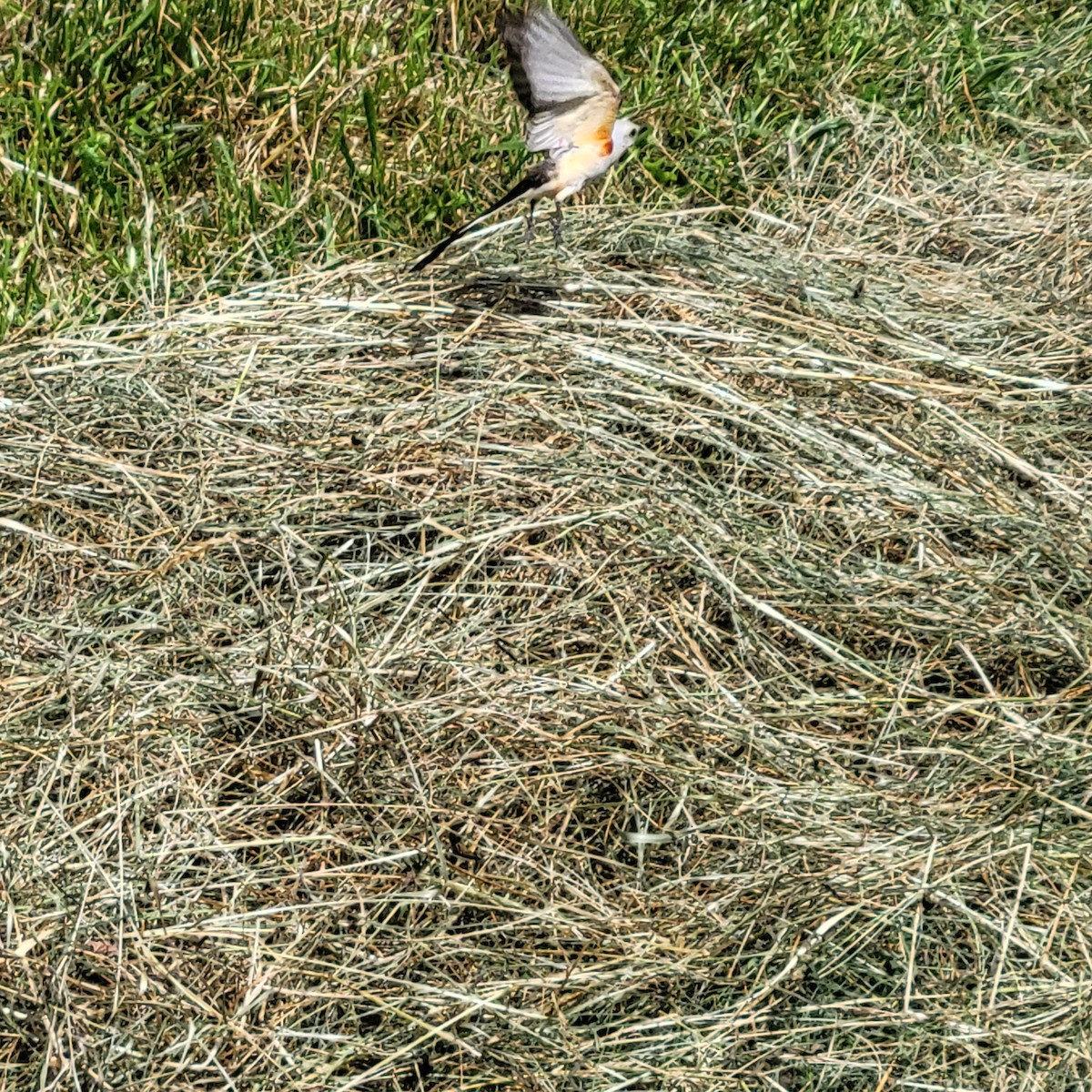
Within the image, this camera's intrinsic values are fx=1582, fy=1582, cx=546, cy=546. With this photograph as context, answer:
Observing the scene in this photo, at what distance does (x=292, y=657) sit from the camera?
2.67 meters

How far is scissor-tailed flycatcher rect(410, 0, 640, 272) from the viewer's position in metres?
3.30

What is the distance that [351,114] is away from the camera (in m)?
4.15

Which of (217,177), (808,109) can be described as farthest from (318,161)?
(808,109)

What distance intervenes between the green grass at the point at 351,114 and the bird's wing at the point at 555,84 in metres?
0.66

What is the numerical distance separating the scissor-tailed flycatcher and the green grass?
0.60 meters

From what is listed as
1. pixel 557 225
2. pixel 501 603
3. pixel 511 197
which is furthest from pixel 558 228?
pixel 501 603

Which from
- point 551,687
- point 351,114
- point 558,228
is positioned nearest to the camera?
point 551,687

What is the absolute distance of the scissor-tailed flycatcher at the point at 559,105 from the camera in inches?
130

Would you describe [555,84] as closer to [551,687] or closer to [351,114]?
[351,114]

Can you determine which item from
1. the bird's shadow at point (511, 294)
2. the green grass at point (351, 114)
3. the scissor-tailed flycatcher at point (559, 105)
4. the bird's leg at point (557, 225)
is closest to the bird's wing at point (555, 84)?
the scissor-tailed flycatcher at point (559, 105)

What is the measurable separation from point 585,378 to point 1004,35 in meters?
2.70

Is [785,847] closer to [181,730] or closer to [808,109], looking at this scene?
[181,730]

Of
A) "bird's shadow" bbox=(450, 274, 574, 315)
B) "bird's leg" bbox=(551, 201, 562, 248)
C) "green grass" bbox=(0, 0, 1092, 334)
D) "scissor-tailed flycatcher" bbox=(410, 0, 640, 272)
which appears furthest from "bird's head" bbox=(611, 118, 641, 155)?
"green grass" bbox=(0, 0, 1092, 334)

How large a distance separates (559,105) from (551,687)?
54.6 inches
